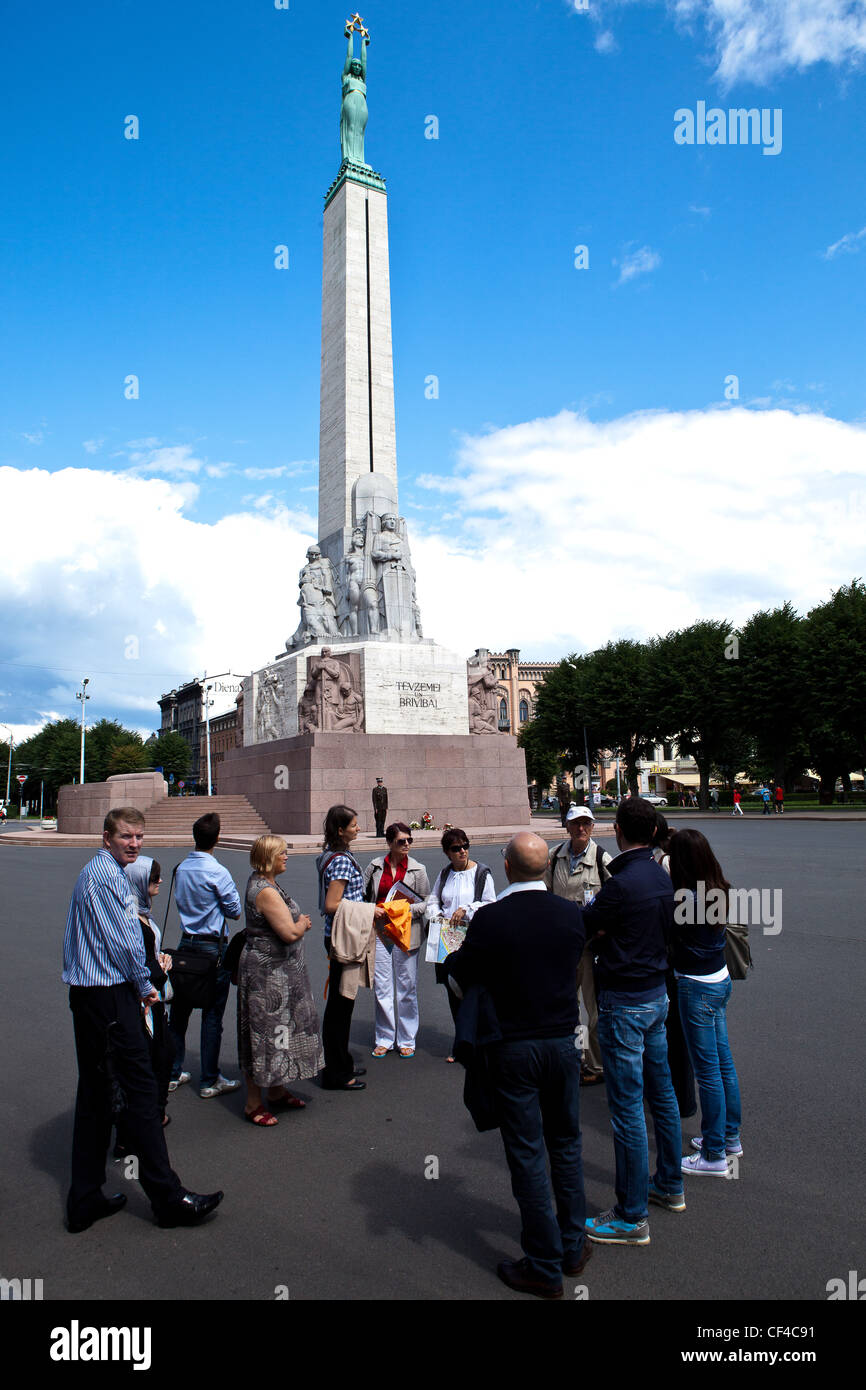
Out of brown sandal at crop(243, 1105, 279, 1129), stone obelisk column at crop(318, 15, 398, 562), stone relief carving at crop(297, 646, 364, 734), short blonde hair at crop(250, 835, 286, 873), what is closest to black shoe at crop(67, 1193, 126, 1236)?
brown sandal at crop(243, 1105, 279, 1129)

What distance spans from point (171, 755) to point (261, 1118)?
280 ft

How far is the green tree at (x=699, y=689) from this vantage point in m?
48.6

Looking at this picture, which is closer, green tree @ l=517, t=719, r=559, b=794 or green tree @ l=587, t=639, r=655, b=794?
green tree @ l=587, t=639, r=655, b=794

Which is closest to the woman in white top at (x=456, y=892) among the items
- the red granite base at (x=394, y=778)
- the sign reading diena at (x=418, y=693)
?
the red granite base at (x=394, y=778)

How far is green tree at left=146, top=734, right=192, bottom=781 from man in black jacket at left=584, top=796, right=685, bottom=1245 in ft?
277

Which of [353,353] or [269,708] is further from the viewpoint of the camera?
[353,353]

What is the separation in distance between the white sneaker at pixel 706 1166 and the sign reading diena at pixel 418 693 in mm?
23431

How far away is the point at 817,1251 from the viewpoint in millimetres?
3479

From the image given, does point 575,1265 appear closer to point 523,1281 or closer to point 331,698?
point 523,1281

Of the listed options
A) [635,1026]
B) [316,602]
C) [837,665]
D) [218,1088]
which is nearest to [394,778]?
[316,602]

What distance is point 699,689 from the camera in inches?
1972

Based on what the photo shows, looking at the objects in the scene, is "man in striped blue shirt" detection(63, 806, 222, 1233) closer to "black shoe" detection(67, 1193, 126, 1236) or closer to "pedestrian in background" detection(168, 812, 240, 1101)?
"black shoe" detection(67, 1193, 126, 1236)

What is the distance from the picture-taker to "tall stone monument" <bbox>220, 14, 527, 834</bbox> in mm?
26078

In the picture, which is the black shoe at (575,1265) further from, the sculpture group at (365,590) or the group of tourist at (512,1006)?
the sculpture group at (365,590)
